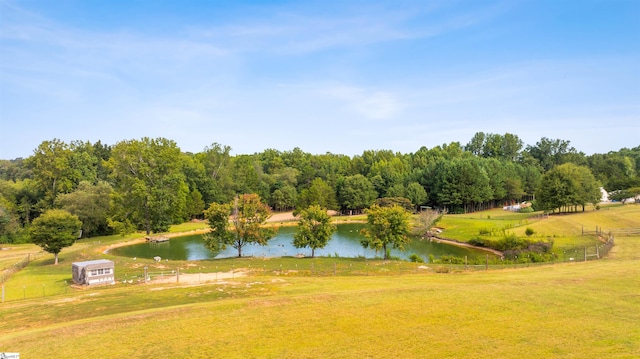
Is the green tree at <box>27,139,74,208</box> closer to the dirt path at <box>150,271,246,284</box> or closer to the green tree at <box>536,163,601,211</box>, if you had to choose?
the dirt path at <box>150,271,246,284</box>

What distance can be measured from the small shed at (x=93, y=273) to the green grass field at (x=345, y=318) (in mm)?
1565

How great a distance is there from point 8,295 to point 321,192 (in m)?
71.2

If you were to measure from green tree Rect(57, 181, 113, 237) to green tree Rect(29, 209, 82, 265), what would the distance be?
24.5m

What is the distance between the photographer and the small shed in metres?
32.6

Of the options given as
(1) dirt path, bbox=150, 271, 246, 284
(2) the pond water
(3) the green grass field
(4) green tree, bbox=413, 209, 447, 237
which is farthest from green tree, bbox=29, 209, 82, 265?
(4) green tree, bbox=413, 209, 447, 237

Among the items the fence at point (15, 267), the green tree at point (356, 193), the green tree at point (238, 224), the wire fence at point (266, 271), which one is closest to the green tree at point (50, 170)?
the fence at point (15, 267)

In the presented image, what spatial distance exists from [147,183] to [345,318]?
60.0 m

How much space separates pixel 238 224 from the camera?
1911 inches

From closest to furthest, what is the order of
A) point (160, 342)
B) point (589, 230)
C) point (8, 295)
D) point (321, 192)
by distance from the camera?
point (160, 342) < point (8, 295) < point (589, 230) < point (321, 192)

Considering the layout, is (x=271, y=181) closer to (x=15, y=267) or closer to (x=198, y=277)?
(x=15, y=267)

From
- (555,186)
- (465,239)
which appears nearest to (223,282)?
(465,239)

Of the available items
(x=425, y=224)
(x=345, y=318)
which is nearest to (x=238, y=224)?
(x=345, y=318)

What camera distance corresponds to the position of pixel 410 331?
1761 centimetres

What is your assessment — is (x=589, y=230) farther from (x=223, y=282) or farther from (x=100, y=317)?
(x=100, y=317)
